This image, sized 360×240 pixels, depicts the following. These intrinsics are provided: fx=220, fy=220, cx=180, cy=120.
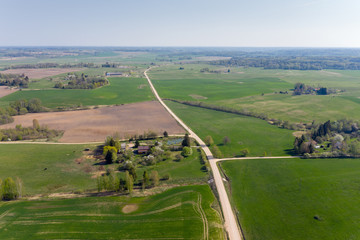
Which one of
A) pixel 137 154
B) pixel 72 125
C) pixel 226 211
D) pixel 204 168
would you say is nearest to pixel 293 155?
pixel 204 168

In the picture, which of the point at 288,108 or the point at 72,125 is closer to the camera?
the point at 72,125

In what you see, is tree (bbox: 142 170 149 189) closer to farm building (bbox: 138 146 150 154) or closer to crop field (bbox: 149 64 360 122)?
farm building (bbox: 138 146 150 154)

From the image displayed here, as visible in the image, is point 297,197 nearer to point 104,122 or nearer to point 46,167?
point 46,167

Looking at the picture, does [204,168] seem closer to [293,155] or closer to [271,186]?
[271,186]

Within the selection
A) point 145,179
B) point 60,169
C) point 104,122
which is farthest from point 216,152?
point 104,122

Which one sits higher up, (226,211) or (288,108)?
(288,108)

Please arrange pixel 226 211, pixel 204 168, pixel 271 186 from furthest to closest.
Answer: pixel 204 168
pixel 271 186
pixel 226 211

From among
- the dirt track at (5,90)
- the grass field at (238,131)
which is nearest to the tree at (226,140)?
the grass field at (238,131)
